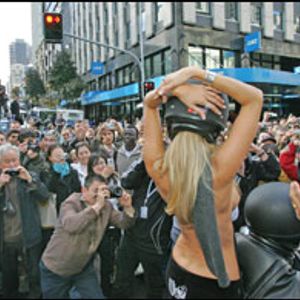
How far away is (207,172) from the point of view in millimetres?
1754

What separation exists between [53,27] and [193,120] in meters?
10.5

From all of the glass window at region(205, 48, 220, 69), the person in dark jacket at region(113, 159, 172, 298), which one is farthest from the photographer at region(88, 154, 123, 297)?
the glass window at region(205, 48, 220, 69)

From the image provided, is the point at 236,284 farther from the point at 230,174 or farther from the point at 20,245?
the point at 20,245

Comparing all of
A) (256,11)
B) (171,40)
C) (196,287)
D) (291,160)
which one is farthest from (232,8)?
(171,40)

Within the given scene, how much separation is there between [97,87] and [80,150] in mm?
32487

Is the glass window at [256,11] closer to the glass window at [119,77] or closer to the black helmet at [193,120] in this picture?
the black helmet at [193,120]

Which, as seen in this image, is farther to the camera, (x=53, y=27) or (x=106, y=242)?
(x=53, y=27)

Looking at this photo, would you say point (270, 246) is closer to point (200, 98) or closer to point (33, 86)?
point (200, 98)

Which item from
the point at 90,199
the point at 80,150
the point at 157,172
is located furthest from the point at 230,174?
the point at 80,150

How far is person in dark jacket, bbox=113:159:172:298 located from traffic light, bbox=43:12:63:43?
28.4ft

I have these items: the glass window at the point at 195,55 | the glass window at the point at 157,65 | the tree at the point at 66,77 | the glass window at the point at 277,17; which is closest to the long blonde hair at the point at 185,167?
the glass window at the point at 277,17

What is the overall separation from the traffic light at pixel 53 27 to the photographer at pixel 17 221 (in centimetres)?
794

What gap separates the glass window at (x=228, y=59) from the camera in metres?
14.7

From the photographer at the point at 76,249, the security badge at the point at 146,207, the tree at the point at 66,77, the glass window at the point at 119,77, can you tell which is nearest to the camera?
the photographer at the point at 76,249
